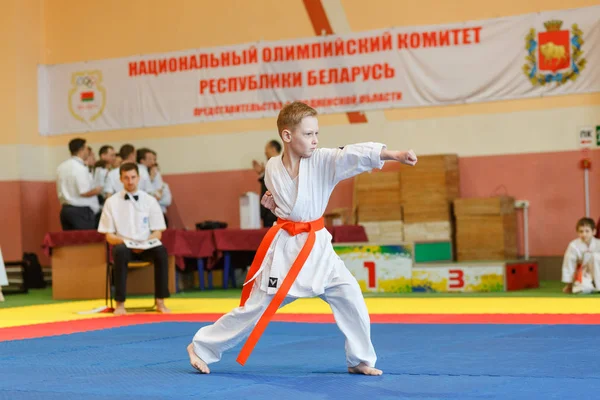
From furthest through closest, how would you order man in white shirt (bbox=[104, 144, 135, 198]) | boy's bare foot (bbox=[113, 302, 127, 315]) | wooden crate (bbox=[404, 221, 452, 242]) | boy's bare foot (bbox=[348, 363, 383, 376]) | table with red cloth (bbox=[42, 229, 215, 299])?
man in white shirt (bbox=[104, 144, 135, 198])
wooden crate (bbox=[404, 221, 452, 242])
table with red cloth (bbox=[42, 229, 215, 299])
boy's bare foot (bbox=[113, 302, 127, 315])
boy's bare foot (bbox=[348, 363, 383, 376])

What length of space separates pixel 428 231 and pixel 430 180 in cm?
64

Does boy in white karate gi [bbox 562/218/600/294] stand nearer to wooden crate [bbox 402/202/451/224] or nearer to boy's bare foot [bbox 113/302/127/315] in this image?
wooden crate [bbox 402/202/451/224]

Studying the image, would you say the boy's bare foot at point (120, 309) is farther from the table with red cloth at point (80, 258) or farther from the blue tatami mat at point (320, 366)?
the table with red cloth at point (80, 258)

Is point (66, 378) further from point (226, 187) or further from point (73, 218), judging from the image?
point (226, 187)

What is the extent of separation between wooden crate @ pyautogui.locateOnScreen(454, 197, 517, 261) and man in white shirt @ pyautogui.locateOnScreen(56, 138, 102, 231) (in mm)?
4585

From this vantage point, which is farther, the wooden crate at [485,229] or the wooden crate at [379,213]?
the wooden crate at [379,213]

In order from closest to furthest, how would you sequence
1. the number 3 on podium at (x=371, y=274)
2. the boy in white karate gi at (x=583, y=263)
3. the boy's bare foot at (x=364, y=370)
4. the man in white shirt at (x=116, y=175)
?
the boy's bare foot at (x=364, y=370) < the boy in white karate gi at (x=583, y=263) < the number 3 on podium at (x=371, y=274) < the man in white shirt at (x=116, y=175)

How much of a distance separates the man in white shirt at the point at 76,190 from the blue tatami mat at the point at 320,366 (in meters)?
5.38

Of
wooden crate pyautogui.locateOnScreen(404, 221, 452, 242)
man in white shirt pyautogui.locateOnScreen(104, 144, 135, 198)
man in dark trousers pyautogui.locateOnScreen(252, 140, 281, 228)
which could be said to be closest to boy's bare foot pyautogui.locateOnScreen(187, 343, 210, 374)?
man in dark trousers pyautogui.locateOnScreen(252, 140, 281, 228)

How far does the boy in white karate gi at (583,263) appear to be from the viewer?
9.05 metres

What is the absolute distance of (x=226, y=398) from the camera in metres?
3.61

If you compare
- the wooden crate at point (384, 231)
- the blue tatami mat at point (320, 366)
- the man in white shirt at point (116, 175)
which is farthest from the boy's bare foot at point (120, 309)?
the wooden crate at point (384, 231)

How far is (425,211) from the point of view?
37.2 ft

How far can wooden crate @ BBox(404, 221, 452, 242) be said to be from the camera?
11242 mm
